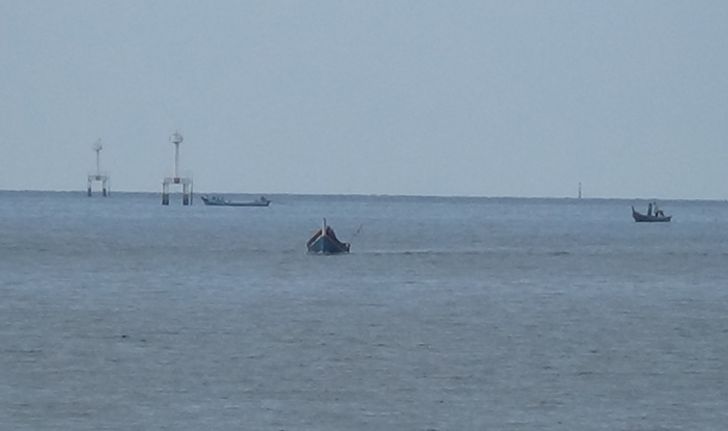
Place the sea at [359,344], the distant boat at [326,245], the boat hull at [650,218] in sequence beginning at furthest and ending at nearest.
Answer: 1. the boat hull at [650,218]
2. the distant boat at [326,245]
3. the sea at [359,344]

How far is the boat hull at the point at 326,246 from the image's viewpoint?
85.8 m

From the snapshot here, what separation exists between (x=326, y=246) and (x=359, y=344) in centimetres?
4277

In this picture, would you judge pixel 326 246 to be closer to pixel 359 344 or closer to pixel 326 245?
pixel 326 245

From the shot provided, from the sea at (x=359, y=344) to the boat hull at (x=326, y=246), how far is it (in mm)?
3303

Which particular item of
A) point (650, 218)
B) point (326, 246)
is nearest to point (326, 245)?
point (326, 246)

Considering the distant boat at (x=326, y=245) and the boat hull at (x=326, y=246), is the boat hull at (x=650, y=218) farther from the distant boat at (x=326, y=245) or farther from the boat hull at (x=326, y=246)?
the boat hull at (x=326, y=246)

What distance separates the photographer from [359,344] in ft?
141

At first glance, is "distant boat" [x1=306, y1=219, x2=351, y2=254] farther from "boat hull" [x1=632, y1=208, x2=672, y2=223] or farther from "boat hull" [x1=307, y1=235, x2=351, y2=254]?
"boat hull" [x1=632, y1=208, x2=672, y2=223]

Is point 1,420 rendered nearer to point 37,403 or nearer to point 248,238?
point 37,403

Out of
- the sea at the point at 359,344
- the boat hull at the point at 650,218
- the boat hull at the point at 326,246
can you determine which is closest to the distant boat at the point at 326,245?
the boat hull at the point at 326,246

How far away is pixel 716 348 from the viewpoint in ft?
141

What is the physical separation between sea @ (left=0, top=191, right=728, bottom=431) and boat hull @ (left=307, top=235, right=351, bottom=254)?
330 cm

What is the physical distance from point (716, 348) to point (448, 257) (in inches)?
1768

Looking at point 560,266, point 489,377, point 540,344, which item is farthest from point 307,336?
point 560,266
